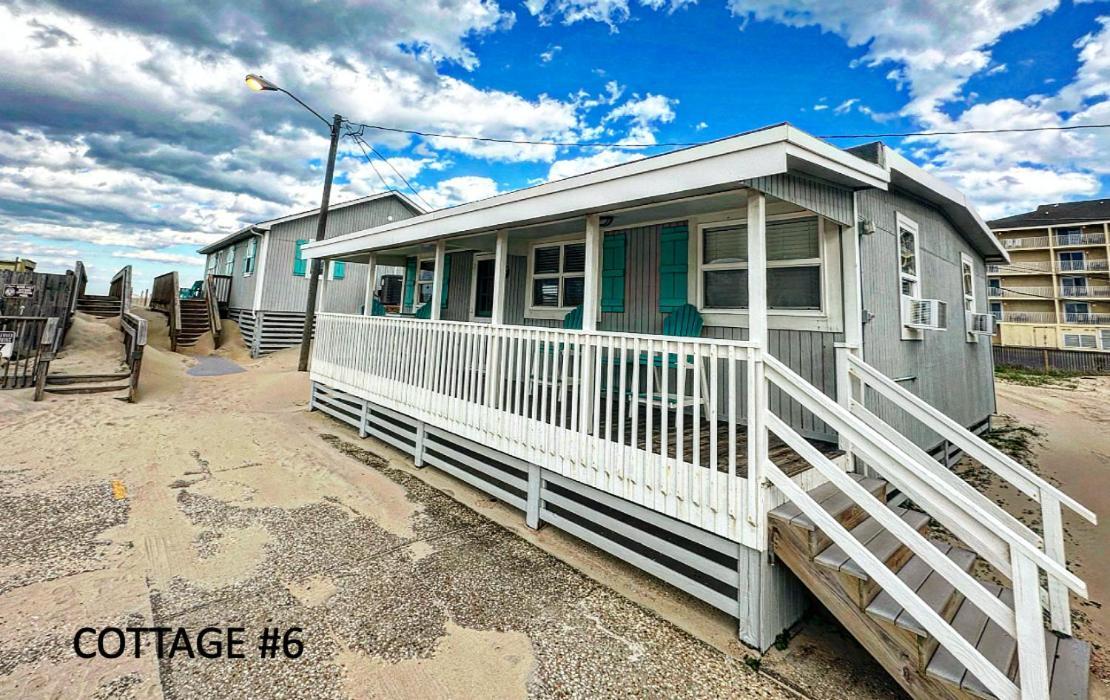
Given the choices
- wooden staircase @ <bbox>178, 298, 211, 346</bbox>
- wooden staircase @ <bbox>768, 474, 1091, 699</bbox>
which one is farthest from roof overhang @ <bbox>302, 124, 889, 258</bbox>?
wooden staircase @ <bbox>178, 298, 211, 346</bbox>

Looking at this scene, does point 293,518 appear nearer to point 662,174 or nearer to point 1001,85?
point 662,174

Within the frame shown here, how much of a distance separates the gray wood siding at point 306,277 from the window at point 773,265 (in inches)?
454

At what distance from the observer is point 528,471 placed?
145 inches

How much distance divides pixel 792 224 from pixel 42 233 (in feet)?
119

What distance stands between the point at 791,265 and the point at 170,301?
1699 centimetres

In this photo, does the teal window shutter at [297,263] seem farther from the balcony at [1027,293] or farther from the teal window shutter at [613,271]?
the balcony at [1027,293]

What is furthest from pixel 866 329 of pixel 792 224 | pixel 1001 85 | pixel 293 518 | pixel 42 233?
pixel 42 233

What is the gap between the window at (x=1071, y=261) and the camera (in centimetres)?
2743

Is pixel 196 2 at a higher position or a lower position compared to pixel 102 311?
higher

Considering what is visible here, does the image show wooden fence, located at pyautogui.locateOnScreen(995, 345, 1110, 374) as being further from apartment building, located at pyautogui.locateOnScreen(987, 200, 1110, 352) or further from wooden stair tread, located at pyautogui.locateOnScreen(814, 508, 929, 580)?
wooden stair tread, located at pyautogui.locateOnScreen(814, 508, 929, 580)

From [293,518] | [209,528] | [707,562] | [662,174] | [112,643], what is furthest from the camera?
[293,518]

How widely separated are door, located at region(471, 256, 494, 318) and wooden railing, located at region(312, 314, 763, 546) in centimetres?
171

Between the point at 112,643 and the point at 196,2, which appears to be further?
the point at 196,2

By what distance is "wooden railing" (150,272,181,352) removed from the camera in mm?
12250
